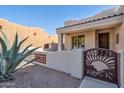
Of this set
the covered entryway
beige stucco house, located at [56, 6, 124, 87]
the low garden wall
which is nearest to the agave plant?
the low garden wall

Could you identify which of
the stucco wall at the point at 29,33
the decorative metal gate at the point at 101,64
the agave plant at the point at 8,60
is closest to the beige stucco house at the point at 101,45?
the decorative metal gate at the point at 101,64

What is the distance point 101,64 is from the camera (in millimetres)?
7688

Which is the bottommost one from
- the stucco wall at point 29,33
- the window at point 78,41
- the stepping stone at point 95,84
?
the stepping stone at point 95,84

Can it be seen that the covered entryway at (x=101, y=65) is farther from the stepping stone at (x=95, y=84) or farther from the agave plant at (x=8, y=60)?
the agave plant at (x=8, y=60)

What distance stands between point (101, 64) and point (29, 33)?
1926cm

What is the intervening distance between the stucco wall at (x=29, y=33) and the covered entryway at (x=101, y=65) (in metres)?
14.6

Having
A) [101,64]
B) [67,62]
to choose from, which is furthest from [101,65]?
[67,62]

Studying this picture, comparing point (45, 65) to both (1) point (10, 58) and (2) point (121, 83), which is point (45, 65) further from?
(2) point (121, 83)

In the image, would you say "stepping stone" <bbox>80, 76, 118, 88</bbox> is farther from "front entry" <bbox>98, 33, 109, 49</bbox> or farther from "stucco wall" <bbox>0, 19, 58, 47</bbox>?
"stucco wall" <bbox>0, 19, 58, 47</bbox>

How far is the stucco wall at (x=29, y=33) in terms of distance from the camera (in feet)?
72.3

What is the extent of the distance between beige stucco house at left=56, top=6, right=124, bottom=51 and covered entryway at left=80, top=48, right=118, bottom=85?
8.91 ft

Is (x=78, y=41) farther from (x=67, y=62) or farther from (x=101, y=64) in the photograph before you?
(x=101, y=64)

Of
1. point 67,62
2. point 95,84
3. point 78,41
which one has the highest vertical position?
point 78,41

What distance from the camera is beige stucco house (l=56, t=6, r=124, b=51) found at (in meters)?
10.5
